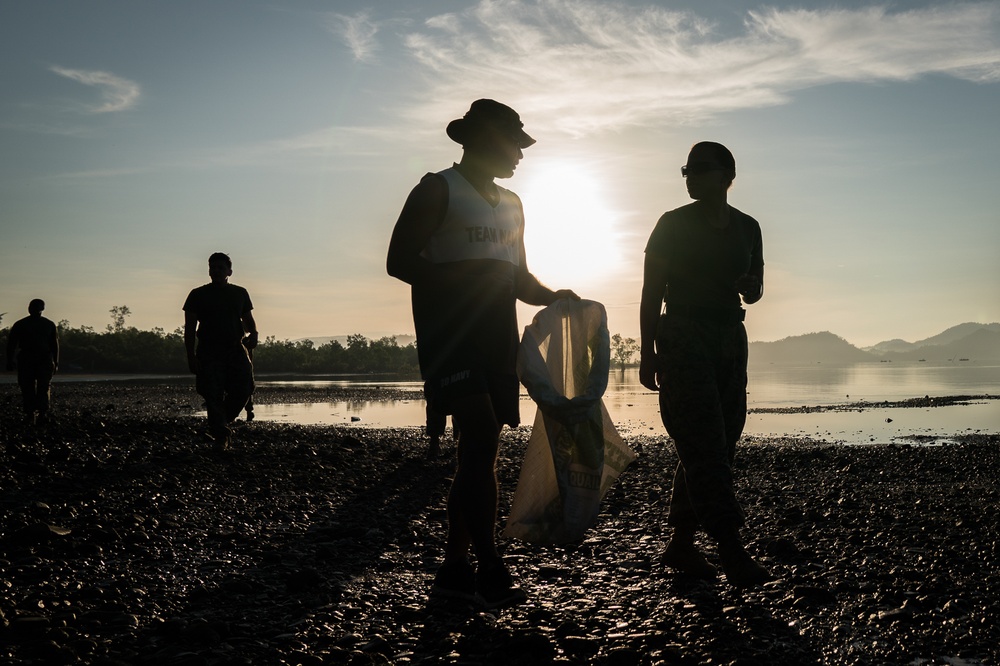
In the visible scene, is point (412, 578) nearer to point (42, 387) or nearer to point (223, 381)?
point (223, 381)

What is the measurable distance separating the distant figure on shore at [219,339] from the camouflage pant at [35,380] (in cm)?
574

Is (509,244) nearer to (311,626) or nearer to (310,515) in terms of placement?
(311,626)

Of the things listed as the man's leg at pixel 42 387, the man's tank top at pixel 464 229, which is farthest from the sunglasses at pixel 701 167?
the man's leg at pixel 42 387

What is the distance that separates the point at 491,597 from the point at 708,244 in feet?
7.61

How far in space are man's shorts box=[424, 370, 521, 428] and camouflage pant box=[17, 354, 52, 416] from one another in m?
12.1

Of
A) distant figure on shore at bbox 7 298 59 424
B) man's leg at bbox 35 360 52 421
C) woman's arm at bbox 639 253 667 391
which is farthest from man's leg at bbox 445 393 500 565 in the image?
man's leg at bbox 35 360 52 421

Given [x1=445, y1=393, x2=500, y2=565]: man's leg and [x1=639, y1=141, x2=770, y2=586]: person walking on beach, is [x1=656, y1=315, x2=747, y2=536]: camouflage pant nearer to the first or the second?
[x1=639, y1=141, x2=770, y2=586]: person walking on beach

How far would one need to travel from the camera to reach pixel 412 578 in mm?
4730

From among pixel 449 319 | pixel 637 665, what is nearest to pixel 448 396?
pixel 449 319

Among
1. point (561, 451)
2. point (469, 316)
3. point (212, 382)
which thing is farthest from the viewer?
point (212, 382)

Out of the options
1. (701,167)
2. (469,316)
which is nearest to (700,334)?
(701,167)

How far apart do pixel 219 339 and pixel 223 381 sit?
53 cm

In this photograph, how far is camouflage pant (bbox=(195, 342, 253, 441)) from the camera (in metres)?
9.53

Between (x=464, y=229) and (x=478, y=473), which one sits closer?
(x=478, y=473)
